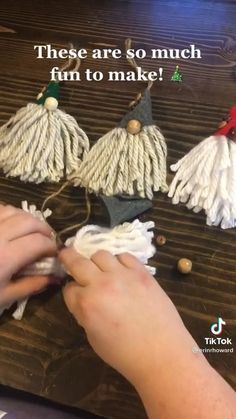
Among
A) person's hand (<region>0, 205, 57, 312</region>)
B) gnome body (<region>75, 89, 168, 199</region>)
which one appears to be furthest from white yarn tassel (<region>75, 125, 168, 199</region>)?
person's hand (<region>0, 205, 57, 312</region>)

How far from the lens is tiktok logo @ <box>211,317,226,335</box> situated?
0.77 metres

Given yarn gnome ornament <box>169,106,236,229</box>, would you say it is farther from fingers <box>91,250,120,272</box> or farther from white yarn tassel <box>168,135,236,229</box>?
fingers <box>91,250,120,272</box>

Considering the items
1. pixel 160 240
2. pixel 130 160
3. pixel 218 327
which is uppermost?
pixel 130 160

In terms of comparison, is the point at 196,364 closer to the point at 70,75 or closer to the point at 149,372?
the point at 149,372

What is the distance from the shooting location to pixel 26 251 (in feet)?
2.51

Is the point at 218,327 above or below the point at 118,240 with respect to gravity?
below

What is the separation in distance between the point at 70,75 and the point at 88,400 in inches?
19.1

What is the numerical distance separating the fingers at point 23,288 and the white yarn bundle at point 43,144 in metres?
0.16

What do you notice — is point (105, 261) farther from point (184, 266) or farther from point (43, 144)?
point (43, 144)

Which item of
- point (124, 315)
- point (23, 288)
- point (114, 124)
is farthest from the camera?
point (114, 124)

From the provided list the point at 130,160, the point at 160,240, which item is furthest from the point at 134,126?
the point at 160,240

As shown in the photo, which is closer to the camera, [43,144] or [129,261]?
[129,261]

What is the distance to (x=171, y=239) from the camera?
825 millimetres

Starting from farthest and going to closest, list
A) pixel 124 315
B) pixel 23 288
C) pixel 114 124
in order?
pixel 114 124 < pixel 23 288 < pixel 124 315
